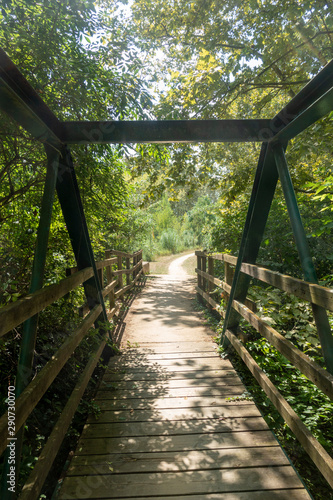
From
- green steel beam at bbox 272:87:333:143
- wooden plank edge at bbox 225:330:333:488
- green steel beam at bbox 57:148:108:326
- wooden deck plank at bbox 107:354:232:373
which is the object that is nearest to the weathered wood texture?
wooden deck plank at bbox 107:354:232:373

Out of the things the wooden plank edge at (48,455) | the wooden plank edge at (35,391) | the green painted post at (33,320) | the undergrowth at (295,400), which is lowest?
the undergrowth at (295,400)

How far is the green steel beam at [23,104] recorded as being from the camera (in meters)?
1.47

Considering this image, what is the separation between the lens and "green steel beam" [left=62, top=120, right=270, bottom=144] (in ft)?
8.47

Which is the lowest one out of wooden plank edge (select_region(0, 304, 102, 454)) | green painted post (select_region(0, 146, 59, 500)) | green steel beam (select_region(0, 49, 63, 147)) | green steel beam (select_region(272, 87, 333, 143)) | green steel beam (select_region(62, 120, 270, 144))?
wooden plank edge (select_region(0, 304, 102, 454))

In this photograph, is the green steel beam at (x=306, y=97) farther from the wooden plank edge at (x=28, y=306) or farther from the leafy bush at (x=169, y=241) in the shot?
the leafy bush at (x=169, y=241)

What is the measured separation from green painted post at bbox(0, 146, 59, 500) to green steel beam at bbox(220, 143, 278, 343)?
174cm

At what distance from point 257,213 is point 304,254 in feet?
3.19

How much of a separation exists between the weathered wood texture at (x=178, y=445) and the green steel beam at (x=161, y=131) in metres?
2.34

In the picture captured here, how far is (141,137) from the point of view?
103 inches

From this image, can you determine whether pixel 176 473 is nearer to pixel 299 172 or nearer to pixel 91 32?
pixel 91 32

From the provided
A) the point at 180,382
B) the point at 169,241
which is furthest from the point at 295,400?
the point at 169,241

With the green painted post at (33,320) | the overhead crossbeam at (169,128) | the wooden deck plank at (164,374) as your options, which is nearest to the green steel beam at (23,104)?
the overhead crossbeam at (169,128)

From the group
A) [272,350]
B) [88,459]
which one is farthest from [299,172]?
[88,459]

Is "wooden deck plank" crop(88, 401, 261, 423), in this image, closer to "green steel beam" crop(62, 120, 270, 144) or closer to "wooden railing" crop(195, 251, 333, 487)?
"wooden railing" crop(195, 251, 333, 487)
